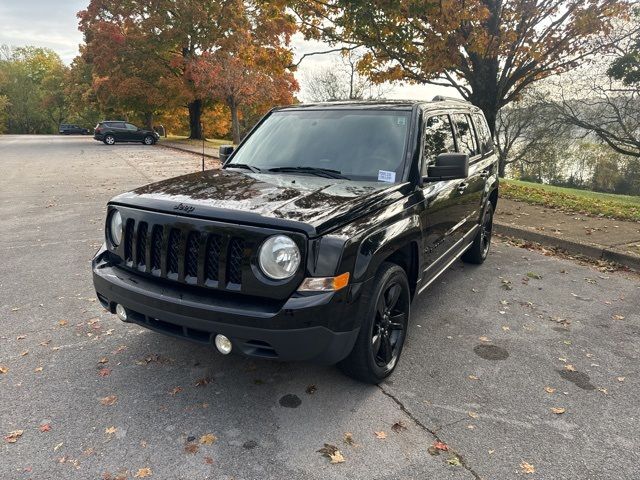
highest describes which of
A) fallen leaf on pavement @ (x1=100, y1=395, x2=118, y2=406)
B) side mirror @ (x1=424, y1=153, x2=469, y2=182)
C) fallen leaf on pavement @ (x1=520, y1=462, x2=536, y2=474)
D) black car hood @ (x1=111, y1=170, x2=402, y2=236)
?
side mirror @ (x1=424, y1=153, x2=469, y2=182)

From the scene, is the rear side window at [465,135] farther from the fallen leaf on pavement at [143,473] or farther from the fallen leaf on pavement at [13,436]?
the fallen leaf on pavement at [13,436]

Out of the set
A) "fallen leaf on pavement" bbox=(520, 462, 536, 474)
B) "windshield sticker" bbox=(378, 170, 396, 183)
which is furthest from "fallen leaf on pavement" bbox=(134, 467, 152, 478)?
"windshield sticker" bbox=(378, 170, 396, 183)

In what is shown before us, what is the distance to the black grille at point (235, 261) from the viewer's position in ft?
9.03

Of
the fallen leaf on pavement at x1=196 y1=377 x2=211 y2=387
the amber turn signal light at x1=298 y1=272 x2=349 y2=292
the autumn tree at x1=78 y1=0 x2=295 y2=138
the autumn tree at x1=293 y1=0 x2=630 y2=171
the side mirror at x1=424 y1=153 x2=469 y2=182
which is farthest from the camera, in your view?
the autumn tree at x1=78 y1=0 x2=295 y2=138

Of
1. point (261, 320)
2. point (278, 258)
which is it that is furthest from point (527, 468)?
point (278, 258)

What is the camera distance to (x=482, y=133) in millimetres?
5902

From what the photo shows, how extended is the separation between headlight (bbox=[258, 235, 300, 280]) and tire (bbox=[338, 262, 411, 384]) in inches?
20.2

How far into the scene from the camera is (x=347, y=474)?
8.13 feet

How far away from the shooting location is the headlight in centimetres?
269

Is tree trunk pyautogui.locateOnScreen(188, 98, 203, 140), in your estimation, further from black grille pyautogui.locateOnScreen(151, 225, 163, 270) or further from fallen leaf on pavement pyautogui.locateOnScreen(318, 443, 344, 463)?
fallen leaf on pavement pyautogui.locateOnScreen(318, 443, 344, 463)

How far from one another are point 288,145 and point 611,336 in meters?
3.25

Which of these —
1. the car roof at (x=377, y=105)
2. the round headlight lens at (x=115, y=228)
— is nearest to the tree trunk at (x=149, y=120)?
the car roof at (x=377, y=105)

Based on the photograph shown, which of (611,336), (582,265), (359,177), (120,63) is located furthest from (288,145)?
(120,63)

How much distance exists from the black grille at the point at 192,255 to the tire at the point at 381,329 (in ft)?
3.36
